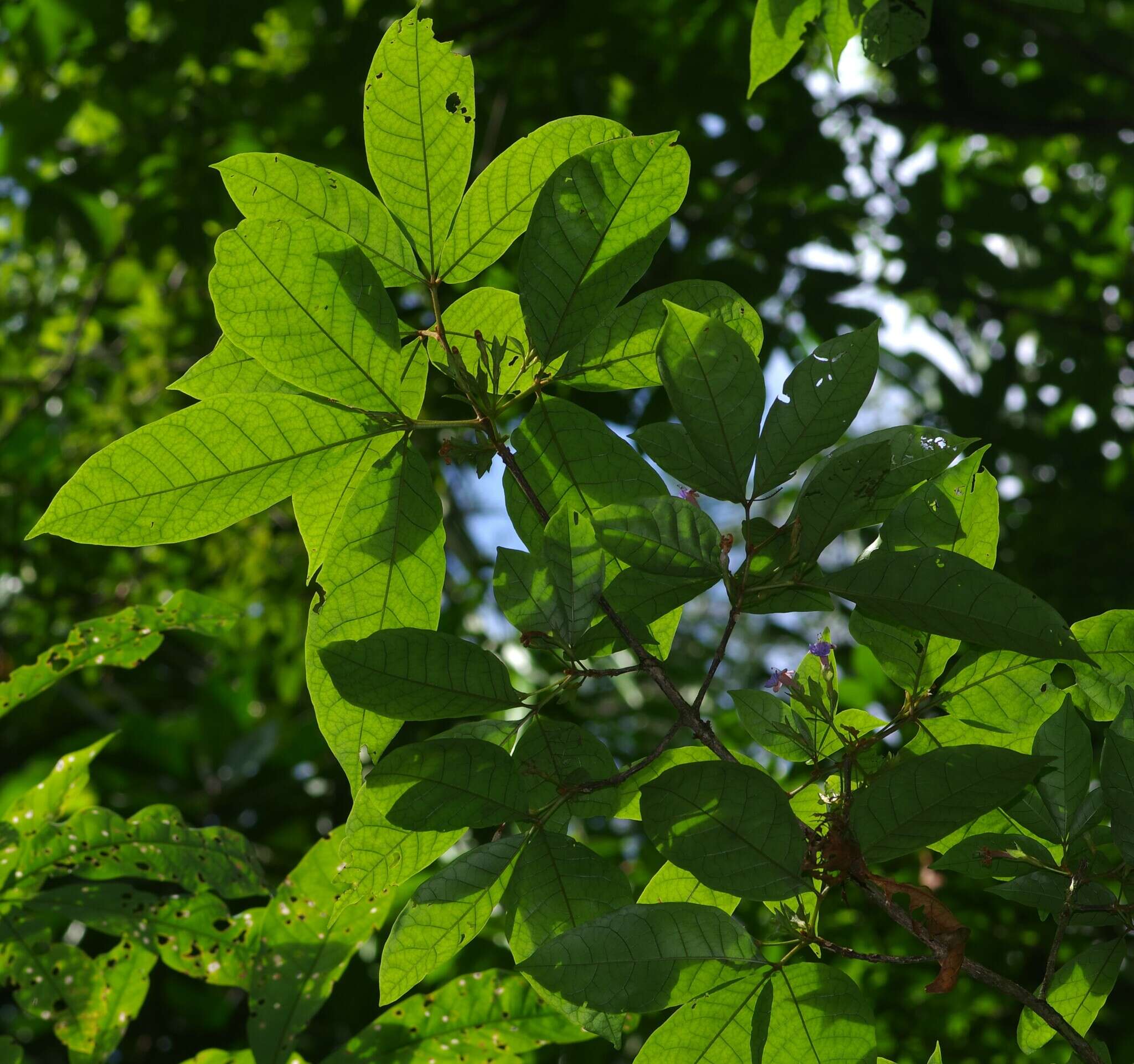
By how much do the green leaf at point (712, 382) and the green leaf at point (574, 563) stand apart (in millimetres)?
76

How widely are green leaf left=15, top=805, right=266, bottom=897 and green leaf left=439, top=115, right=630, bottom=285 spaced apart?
58 centimetres

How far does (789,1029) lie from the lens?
52 cm

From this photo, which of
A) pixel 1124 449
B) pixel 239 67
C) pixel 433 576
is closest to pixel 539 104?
pixel 239 67

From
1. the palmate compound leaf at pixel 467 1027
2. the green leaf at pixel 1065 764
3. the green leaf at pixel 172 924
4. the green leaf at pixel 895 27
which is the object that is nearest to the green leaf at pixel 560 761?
the green leaf at pixel 1065 764

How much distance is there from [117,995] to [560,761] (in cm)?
61

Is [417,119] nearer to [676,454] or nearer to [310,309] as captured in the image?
[310,309]

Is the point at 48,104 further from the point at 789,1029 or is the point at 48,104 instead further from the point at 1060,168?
the point at 1060,168

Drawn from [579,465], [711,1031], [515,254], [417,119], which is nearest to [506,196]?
[417,119]

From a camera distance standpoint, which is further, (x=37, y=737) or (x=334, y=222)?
(x=37, y=737)

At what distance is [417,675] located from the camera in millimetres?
Result: 526

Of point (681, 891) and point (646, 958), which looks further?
point (681, 891)

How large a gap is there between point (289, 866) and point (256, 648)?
2.44 ft

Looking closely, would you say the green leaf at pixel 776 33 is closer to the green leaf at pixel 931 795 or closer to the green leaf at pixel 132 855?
the green leaf at pixel 931 795

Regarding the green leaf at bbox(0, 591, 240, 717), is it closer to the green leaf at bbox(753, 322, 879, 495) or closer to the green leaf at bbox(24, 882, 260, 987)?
the green leaf at bbox(24, 882, 260, 987)
